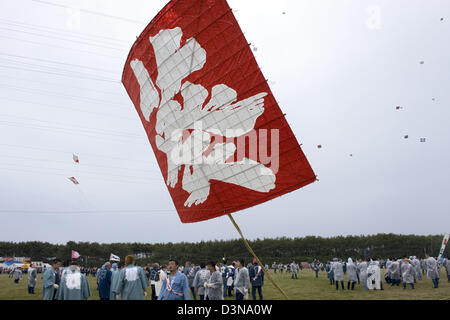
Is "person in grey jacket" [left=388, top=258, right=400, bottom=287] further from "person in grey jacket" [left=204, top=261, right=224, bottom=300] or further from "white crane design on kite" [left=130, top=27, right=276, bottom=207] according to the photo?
"person in grey jacket" [left=204, top=261, right=224, bottom=300]

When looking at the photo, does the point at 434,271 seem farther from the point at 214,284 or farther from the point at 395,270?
the point at 214,284

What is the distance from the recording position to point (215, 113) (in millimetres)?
10797

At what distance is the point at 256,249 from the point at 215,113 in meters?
51.6

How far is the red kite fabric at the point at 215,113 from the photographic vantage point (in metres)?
10.4

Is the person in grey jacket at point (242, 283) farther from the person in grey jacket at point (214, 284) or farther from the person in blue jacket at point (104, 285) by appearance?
the person in blue jacket at point (104, 285)

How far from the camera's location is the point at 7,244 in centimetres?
6316

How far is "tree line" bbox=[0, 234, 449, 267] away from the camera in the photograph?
175ft

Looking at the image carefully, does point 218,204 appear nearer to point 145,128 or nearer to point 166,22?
point 145,128

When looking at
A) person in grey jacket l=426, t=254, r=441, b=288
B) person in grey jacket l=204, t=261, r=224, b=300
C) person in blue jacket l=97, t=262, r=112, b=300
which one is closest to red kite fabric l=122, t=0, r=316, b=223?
person in blue jacket l=97, t=262, r=112, b=300

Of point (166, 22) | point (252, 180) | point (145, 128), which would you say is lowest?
point (252, 180)

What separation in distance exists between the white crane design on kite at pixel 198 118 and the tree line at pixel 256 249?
4522 cm

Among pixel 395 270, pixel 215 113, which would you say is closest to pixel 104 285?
pixel 215 113
